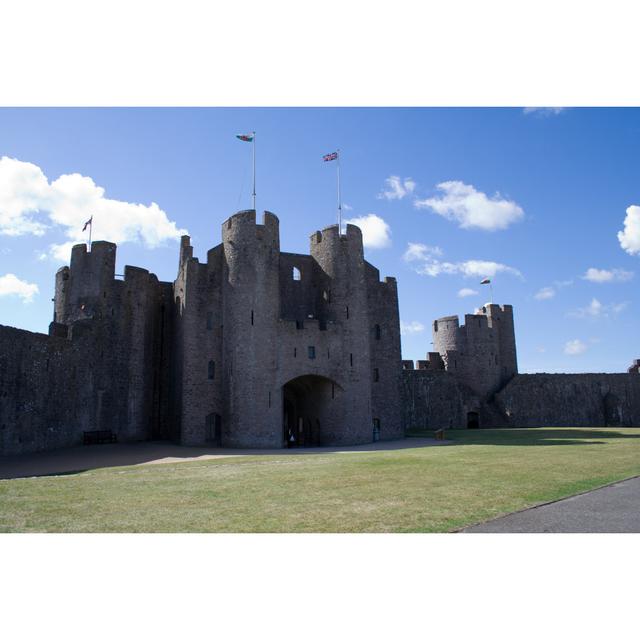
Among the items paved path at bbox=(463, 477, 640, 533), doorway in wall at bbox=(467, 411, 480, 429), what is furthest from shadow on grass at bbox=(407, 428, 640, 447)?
paved path at bbox=(463, 477, 640, 533)

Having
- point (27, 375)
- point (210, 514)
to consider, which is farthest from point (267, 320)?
point (210, 514)

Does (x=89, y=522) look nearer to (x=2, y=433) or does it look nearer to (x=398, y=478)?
(x=398, y=478)

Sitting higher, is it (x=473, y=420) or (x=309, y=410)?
(x=309, y=410)

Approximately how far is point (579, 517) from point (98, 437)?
3054cm

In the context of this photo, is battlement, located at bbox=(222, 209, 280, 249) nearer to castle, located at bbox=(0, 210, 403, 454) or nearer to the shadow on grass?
castle, located at bbox=(0, 210, 403, 454)

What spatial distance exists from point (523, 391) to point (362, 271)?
25.7 meters

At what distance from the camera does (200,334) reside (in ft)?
123

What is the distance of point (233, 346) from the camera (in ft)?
115

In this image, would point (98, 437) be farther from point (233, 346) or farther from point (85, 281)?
point (85, 281)

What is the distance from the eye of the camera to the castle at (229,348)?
34156 millimetres

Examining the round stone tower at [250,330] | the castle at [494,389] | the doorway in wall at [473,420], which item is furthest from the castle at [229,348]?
the doorway in wall at [473,420]

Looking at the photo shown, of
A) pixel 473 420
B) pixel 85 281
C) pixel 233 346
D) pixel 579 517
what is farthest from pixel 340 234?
pixel 579 517

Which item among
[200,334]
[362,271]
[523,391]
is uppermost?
[362,271]

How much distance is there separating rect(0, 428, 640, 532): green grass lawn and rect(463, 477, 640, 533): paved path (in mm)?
425
